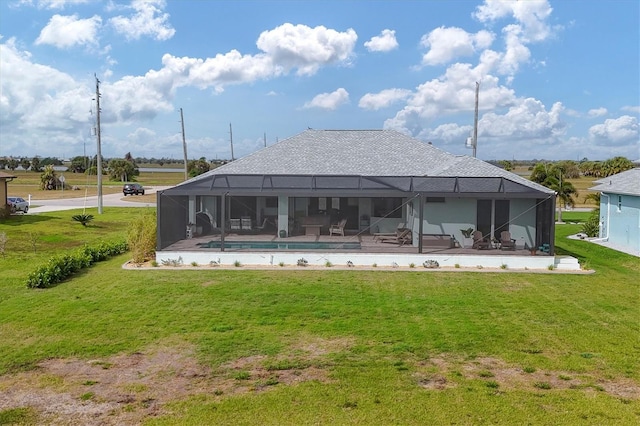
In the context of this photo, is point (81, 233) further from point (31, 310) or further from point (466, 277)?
point (466, 277)

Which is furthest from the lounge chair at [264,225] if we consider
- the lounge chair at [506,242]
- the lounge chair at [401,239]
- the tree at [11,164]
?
the tree at [11,164]

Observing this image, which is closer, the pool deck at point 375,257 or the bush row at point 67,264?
the bush row at point 67,264

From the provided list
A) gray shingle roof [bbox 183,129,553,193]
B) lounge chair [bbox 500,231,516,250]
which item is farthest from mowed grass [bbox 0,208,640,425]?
gray shingle roof [bbox 183,129,553,193]

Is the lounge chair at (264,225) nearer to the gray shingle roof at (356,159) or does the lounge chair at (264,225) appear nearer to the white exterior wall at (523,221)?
the gray shingle roof at (356,159)

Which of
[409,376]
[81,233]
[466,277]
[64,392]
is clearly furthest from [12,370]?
[81,233]


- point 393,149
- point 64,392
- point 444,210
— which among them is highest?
point 393,149

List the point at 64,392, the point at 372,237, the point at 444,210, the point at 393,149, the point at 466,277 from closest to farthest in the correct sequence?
the point at 64,392 < the point at 466,277 < the point at 444,210 < the point at 372,237 < the point at 393,149

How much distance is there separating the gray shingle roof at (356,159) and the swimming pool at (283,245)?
3189 millimetres

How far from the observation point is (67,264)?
17.8 metres

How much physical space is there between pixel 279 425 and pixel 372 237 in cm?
1592

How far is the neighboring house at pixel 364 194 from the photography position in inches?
789

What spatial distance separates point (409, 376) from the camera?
8.93 meters

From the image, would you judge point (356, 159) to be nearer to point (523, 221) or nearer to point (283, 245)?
point (283, 245)

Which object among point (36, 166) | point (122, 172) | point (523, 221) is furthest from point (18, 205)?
point (36, 166)
